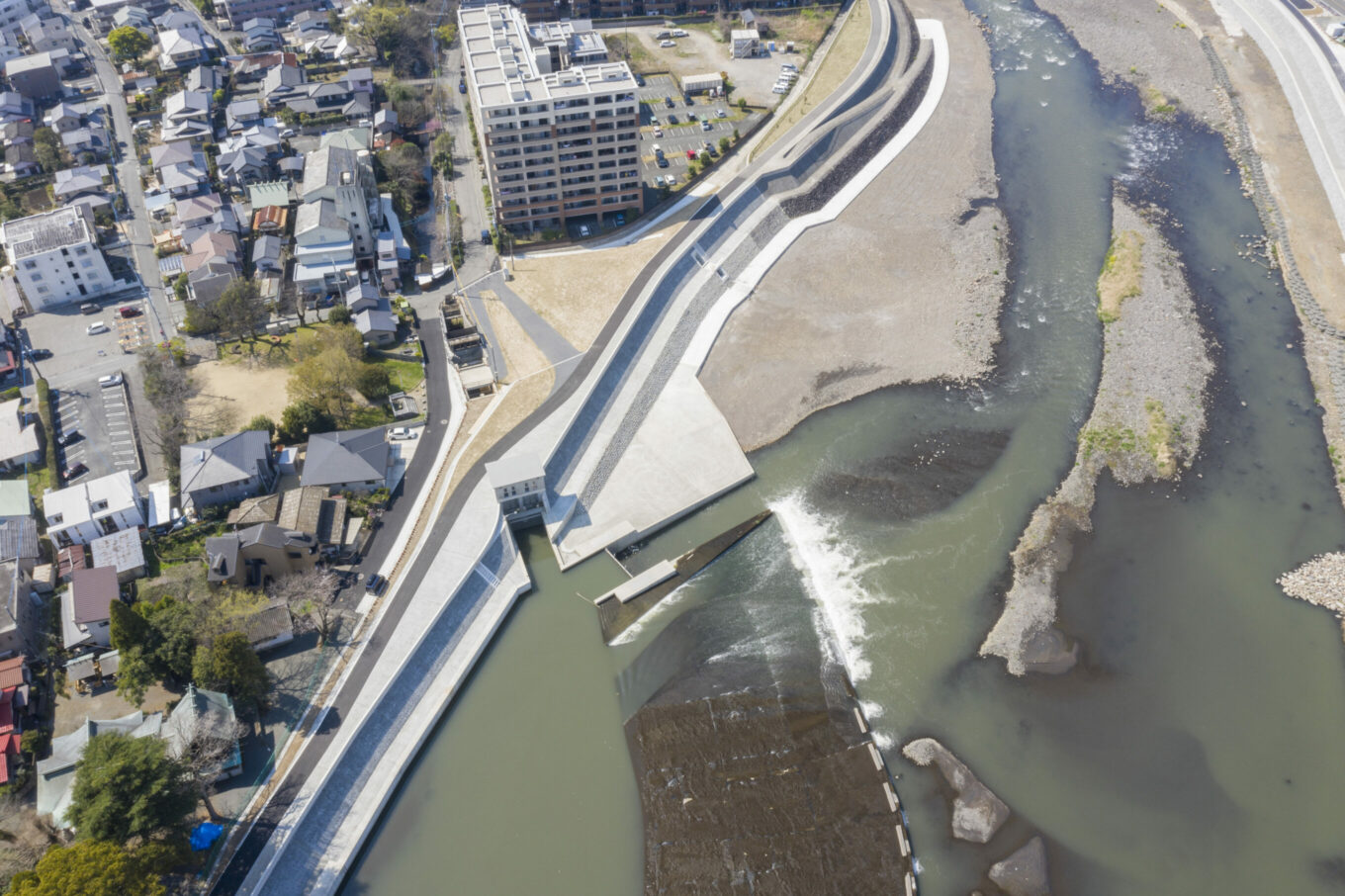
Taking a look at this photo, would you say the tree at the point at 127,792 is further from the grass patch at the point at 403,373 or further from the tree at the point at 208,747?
the grass patch at the point at 403,373

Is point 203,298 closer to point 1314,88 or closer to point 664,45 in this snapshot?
point 664,45

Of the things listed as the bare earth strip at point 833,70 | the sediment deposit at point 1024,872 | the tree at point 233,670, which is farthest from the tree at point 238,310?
the sediment deposit at point 1024,872

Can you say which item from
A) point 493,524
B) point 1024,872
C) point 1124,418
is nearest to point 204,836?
point 493,524

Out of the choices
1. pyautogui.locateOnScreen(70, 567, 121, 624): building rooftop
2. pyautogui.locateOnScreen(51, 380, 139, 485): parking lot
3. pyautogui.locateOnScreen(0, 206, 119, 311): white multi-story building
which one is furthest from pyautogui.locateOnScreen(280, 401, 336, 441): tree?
pyautogui.locateOnScreen(0, 206, 119, 311): white multi-story building

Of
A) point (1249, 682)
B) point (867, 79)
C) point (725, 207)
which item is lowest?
point (1249, 682)

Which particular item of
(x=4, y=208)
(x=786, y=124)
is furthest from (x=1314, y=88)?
(x=4, y=208)

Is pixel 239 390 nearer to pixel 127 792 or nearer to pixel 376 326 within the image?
pixel 376 326

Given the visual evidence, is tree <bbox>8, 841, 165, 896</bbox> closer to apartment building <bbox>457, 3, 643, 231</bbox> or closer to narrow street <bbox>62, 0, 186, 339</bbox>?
narrow street <bbox>62, 0, 186, 339</bbox>
